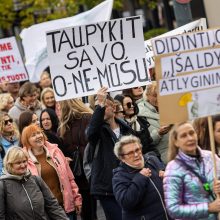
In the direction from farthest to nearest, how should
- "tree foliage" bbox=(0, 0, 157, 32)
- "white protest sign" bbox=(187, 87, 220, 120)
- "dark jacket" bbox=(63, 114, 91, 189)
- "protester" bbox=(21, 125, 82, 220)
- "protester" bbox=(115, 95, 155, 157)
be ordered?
"tree foliage" bbox=(0, 0, 157, 32)
"dark jacket" bbox=(63, 114, 91, 189)
"protester" bbox=(115, 95, 155, 157)
"protester" bbox=(21, 125, 82, 220)
"white protest sign" bbox=(187, 87, 220, 120)

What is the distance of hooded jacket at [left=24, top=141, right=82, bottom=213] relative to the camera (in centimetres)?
1038

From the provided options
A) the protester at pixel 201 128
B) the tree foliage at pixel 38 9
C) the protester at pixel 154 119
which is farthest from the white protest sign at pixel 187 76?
the tree foliage at pixel 38 9

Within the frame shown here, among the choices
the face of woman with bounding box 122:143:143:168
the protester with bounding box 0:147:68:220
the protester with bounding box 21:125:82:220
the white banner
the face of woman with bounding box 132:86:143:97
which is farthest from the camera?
the white banner

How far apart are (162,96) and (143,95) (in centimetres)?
384

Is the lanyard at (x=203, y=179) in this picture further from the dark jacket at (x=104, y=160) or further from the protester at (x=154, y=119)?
the protester at (x=154, y=119)

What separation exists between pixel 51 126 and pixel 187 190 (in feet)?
16.7

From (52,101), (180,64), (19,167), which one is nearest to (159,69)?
(180,64)

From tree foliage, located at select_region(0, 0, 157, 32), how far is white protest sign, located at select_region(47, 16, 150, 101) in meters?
15.4

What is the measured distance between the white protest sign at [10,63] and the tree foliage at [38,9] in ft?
29.9

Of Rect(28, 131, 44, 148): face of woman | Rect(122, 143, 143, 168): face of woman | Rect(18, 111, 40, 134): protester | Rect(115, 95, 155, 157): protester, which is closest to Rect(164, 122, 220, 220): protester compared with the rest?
Rect(122, 143, 143, 168): face of woman

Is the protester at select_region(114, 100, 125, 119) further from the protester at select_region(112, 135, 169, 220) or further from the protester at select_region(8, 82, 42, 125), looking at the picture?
the protester at select_region(8, 82, 42, 125)

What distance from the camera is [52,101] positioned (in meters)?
14.2

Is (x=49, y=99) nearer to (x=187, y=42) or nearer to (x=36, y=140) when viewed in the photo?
(x=36, y=140)

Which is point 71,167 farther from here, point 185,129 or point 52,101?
point 185,129
